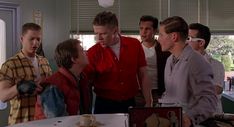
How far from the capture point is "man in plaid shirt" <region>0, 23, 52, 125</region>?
8.00 feet

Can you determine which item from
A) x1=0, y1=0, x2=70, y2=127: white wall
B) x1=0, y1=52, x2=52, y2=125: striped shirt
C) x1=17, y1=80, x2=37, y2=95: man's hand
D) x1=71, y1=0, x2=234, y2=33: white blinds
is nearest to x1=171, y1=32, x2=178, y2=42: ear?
x1=17, y1=80, x2=37, y2=95: man's hand

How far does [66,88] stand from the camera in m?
2.06

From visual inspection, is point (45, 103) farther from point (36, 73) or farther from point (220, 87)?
point (220, 87)

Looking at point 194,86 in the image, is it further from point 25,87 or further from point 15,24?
point 15,24

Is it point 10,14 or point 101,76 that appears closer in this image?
point 101,76

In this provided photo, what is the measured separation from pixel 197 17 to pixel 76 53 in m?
3.58

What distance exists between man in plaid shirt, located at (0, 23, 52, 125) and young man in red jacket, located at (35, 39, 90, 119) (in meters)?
0.31

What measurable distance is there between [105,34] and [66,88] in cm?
60

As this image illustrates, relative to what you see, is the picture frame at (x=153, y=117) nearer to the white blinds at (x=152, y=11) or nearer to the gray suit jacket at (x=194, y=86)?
the gray suit jacket at (x=194, y=86)

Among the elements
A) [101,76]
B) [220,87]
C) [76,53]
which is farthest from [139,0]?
[76,53]

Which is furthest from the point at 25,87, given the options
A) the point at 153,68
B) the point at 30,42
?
the point at 153,68

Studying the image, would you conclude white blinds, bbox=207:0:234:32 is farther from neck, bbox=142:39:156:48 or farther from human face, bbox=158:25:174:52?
human face, bbox=158:25:174:52

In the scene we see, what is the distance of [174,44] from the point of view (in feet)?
6.78

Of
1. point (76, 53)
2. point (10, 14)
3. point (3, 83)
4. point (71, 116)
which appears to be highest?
point (10, 14)
